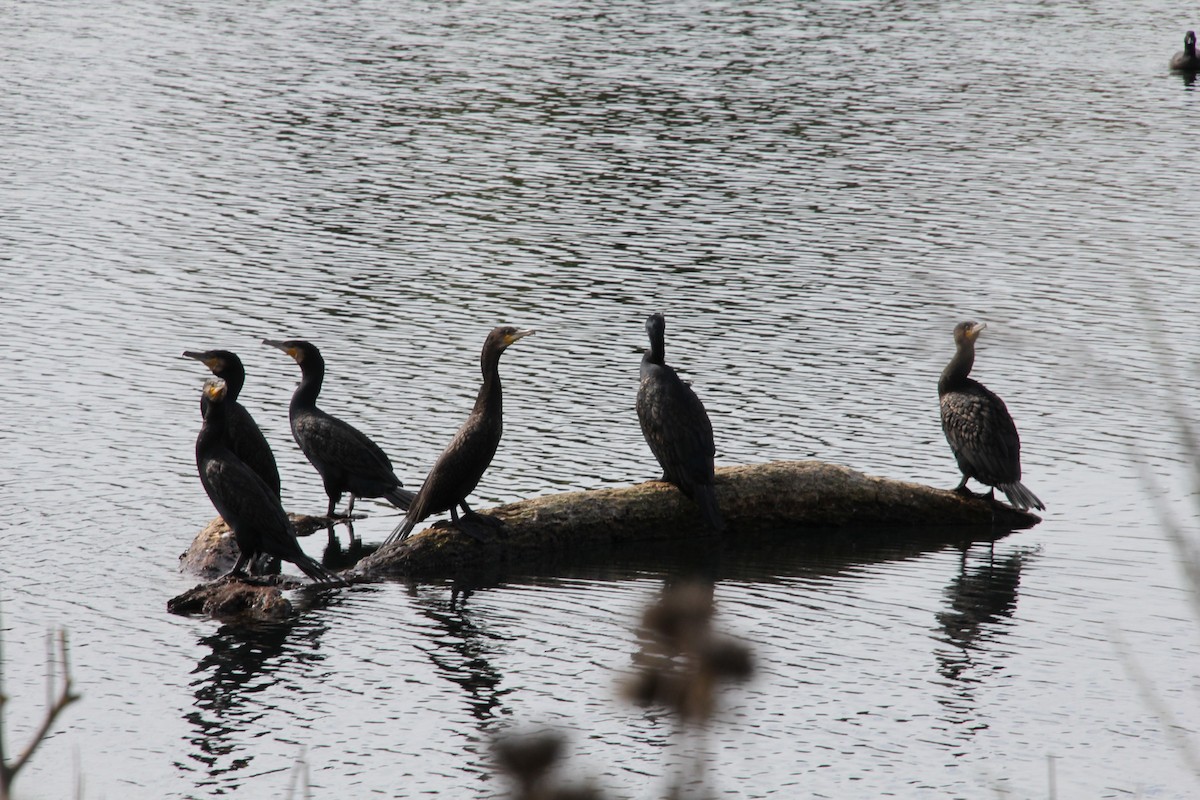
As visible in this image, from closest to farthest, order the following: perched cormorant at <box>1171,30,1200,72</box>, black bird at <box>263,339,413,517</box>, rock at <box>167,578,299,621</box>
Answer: rock at <box>167,578,299,621</box> → black bird at <box>263,339,413,517</box> → perched cormorant at <box>1171,30,1200,72</box>

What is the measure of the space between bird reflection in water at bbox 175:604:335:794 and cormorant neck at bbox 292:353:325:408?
252cm

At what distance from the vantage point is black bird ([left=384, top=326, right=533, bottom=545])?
11.1 metres

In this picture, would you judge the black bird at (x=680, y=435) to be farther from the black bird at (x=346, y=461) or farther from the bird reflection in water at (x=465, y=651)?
the black bird at (x=346, y=461)

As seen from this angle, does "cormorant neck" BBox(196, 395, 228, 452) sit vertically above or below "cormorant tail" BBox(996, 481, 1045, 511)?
above

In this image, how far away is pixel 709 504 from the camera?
1165 cm

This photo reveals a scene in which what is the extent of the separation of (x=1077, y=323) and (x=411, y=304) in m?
8.44

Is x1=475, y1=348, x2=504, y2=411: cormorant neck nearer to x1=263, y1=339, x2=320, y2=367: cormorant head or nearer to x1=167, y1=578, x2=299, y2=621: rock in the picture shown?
x1=263, y1=339, x2=320, y2=367: cormorant head

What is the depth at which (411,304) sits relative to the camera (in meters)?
19.9

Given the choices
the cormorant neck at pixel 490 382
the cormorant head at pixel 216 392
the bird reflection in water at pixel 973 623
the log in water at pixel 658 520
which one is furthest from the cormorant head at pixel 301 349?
the bird reflection in water at pixel 973 623

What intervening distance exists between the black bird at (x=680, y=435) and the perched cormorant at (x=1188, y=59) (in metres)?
29.1

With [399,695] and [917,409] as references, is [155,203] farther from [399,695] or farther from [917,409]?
[399,695]

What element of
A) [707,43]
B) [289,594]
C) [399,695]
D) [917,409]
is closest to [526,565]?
[289,594]

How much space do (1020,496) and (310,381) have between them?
593cm

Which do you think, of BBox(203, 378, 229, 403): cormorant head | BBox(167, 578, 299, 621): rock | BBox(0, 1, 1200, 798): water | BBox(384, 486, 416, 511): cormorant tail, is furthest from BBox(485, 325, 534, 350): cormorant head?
BBox(167, 578, 299, 621): rock
